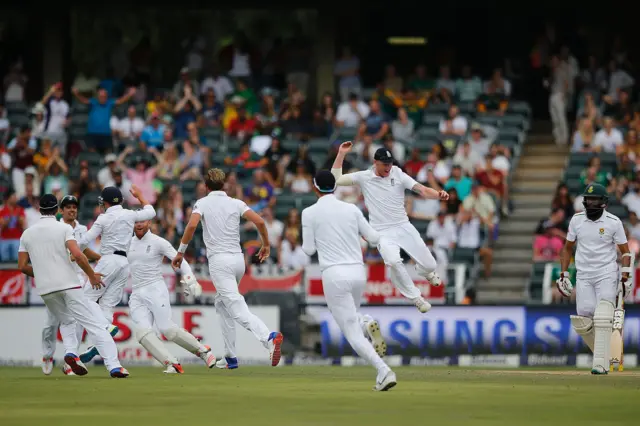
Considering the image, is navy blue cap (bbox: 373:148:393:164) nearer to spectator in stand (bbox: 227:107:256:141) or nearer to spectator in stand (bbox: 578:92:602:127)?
spectator in stand (bbox: 578:92:602:127)

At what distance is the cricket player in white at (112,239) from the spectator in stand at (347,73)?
592 inches

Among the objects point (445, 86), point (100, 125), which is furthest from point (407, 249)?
point (100, 125)

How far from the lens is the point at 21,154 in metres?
31.9

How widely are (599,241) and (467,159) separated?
37.4 ft

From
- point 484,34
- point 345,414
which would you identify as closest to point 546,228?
point 484,34

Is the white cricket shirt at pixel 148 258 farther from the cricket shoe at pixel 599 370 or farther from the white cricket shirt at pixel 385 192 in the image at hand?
the cricket shoe at pixel 599 370

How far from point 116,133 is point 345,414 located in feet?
66.4

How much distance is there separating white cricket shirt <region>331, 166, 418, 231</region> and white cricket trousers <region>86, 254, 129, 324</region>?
3272mm

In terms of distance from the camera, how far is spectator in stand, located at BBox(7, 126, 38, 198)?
31.3 meters

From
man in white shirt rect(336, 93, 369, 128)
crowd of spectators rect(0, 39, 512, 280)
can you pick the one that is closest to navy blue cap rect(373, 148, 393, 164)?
crowd of spectators rect(0, 39, 512, 280)

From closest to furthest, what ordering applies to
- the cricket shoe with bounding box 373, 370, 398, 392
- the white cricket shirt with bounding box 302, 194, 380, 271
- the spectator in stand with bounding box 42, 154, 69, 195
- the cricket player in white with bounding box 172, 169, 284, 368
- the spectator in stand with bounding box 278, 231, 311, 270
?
the cricket shoe with bounding box 373, 370, 398, 392, the white cricket shirt with bounding box 302, 194, 380, 271, the cricket player in white with bounding box 172, 169, 284, 368, the spectator in stand with bounding box 278, 231, 311, 270, the spectator in stand with bounding box 42, 154, 69, 195

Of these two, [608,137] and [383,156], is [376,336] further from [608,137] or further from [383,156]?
[608,137]

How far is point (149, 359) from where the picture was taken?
2466cm

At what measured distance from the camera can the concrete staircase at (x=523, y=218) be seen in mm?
28078
